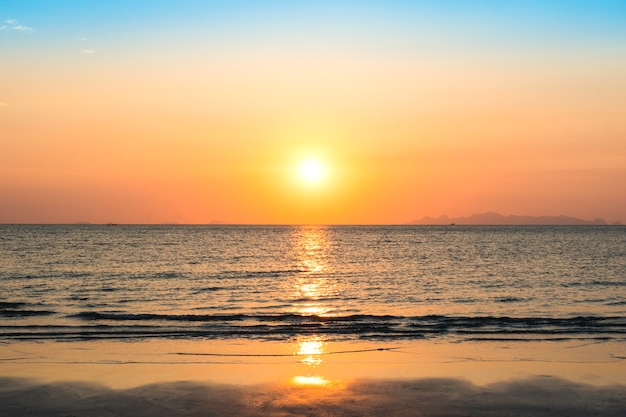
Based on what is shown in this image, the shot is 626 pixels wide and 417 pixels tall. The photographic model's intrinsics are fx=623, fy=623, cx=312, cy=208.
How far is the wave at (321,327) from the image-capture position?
24594mm

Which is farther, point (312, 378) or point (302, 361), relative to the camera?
point (302, 361)

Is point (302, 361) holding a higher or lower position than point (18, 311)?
higher

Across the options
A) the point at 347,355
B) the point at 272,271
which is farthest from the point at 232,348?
the point at 272,271

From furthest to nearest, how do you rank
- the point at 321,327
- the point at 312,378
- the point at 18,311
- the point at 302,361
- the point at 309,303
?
the point at 309,303
the point at 18,311
the point at 321,327
the point at 302,361
the point at 312,378

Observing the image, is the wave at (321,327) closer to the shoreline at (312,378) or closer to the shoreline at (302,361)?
the shoreline at (302,361)

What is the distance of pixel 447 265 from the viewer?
7138cm

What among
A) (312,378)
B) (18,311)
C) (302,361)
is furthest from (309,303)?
(312,378)

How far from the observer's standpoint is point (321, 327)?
2717 centimetres

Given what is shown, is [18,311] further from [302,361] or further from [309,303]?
[302,361]

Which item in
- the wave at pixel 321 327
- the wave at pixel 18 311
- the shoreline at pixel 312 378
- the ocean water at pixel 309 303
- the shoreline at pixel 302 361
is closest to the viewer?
the shoreline at pixel 312 378

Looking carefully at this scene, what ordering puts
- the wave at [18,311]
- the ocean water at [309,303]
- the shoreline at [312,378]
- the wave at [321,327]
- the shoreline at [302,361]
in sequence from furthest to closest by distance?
the wave at [18,311] < the ocean water at [309,303] < the wave at [321,327] < the shoreline at [302,361] < the shoreline at [312,378]

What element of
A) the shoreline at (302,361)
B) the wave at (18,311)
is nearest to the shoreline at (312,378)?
the shoreline at (302,361)

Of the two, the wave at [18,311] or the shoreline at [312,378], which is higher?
the shoreline at [312,378]

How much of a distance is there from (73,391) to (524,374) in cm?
1183
